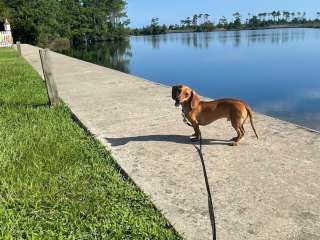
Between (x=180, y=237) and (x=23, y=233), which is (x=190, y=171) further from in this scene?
(x=23, y=233)

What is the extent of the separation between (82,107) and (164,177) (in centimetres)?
443

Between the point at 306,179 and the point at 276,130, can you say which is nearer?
the point at 306,179

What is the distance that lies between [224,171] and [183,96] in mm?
1164

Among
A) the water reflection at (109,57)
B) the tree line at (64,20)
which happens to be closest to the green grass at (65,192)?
the water reflection at (109,57)

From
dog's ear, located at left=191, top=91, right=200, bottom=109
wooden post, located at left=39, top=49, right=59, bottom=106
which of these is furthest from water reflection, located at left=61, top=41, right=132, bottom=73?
dog's ear, located at left=191, top=91, right=200, bottom=109

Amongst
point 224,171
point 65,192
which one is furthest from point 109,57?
point 65,192

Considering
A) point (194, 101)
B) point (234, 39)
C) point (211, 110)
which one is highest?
point (194, 101)

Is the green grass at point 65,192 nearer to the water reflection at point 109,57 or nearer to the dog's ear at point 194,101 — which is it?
the dog's ear at point 194,101

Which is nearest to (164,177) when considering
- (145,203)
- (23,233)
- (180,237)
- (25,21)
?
(145,203)

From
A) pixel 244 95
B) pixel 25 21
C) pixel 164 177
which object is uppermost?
pixel 25 21

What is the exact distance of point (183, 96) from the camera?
197 inches

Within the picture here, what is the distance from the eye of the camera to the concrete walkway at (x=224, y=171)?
324 centimetres

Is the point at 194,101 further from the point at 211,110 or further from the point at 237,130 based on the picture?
the point at 237,130

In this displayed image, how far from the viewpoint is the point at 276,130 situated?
5.71 meters
